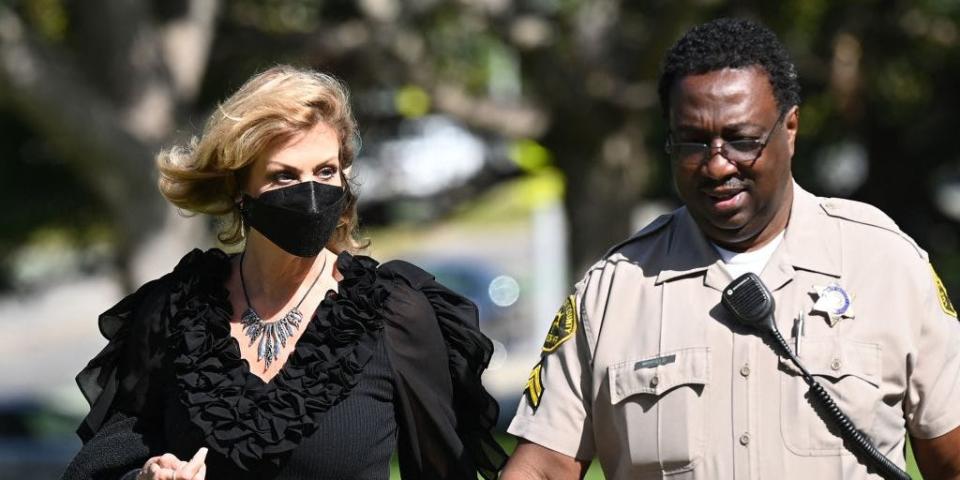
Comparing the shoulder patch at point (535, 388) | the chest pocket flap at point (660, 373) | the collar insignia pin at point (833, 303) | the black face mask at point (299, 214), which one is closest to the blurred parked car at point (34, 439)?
the black face mask at point (299, 214)

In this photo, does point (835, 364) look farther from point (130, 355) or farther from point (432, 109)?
point (432, 109)

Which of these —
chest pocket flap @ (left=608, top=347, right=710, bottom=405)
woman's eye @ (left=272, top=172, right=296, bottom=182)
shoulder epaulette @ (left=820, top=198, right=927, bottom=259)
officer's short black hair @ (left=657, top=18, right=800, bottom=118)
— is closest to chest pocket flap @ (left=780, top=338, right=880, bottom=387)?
chest pocket flap @ (left=608, top=347, right=710, bottom=405)

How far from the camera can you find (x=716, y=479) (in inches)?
130

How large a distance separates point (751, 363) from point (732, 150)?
0.47 metres

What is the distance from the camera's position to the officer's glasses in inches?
132

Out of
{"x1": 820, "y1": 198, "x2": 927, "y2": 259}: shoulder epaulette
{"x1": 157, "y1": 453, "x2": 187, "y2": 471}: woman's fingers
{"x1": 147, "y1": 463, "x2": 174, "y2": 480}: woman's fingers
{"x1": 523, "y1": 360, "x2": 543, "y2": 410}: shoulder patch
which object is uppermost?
{"x1": 820, "y1": 198, "x2": 927, "y2": 259}: shoulder epaulette

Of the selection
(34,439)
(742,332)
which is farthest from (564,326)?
(34,439)

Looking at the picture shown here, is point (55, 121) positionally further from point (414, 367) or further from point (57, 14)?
point (414, 367)

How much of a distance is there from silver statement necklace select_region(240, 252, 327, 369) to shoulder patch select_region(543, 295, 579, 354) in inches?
26.9

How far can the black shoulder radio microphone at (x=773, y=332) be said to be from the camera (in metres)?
3.26

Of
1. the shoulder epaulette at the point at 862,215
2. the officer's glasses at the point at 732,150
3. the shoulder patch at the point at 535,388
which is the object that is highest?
the officer's glasses at the point at 732,150

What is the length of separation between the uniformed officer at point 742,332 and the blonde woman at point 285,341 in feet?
1.35

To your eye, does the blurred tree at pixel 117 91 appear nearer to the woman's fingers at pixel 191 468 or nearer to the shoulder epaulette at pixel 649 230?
the woman's fingers at pixel 191 468

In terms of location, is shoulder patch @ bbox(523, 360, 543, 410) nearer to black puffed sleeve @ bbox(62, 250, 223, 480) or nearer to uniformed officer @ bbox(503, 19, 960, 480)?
uniformed officer @ bbox(503, 19, 960, 480)
